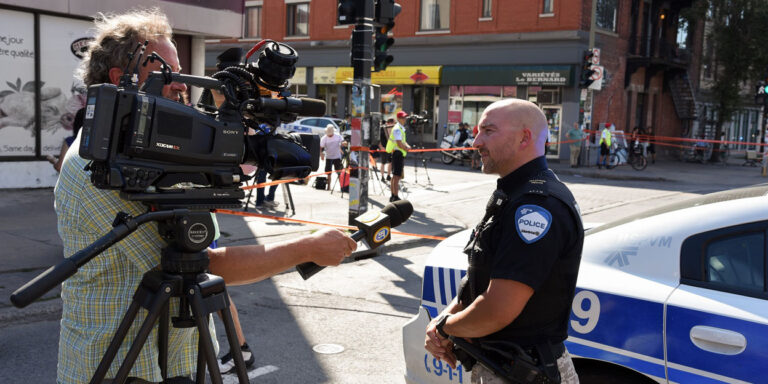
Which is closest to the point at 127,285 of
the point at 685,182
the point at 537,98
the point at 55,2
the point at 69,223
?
the point at 69,223

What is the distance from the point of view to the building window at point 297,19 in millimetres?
35938

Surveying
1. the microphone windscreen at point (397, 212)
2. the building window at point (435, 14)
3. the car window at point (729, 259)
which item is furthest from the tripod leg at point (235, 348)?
the building window at point (435, 14)

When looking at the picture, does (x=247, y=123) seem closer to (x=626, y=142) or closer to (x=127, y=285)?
(x=127, y=285)

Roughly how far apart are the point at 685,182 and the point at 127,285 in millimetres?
21979

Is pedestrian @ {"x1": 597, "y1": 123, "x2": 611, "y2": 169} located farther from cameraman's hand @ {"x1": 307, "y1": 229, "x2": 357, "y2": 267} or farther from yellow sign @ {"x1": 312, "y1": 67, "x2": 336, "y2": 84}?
cameraman's hand @ {"x1": 307, "y1": 229, "x2": 357, "y2": 267}

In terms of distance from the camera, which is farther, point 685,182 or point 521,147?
point 685,182

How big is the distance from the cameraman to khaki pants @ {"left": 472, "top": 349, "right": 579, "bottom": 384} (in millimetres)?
854

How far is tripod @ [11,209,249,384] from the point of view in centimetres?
170

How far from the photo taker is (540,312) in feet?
7.79

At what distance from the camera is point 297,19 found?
1427 inches

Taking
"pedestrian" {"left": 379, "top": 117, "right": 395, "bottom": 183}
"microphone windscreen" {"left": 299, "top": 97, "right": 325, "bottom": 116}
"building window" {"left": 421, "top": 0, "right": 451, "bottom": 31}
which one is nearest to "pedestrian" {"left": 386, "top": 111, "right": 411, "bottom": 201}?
"pedestrian" {"left": 379, "top": 117, "right": 395, "bottom": 183}

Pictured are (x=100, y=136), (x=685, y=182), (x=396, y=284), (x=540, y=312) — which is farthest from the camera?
(x=685, y=182)

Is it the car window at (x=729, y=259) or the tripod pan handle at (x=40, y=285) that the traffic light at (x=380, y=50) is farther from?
the tripod pan handle at (x=40, y=285)

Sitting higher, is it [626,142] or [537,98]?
[537,98]
